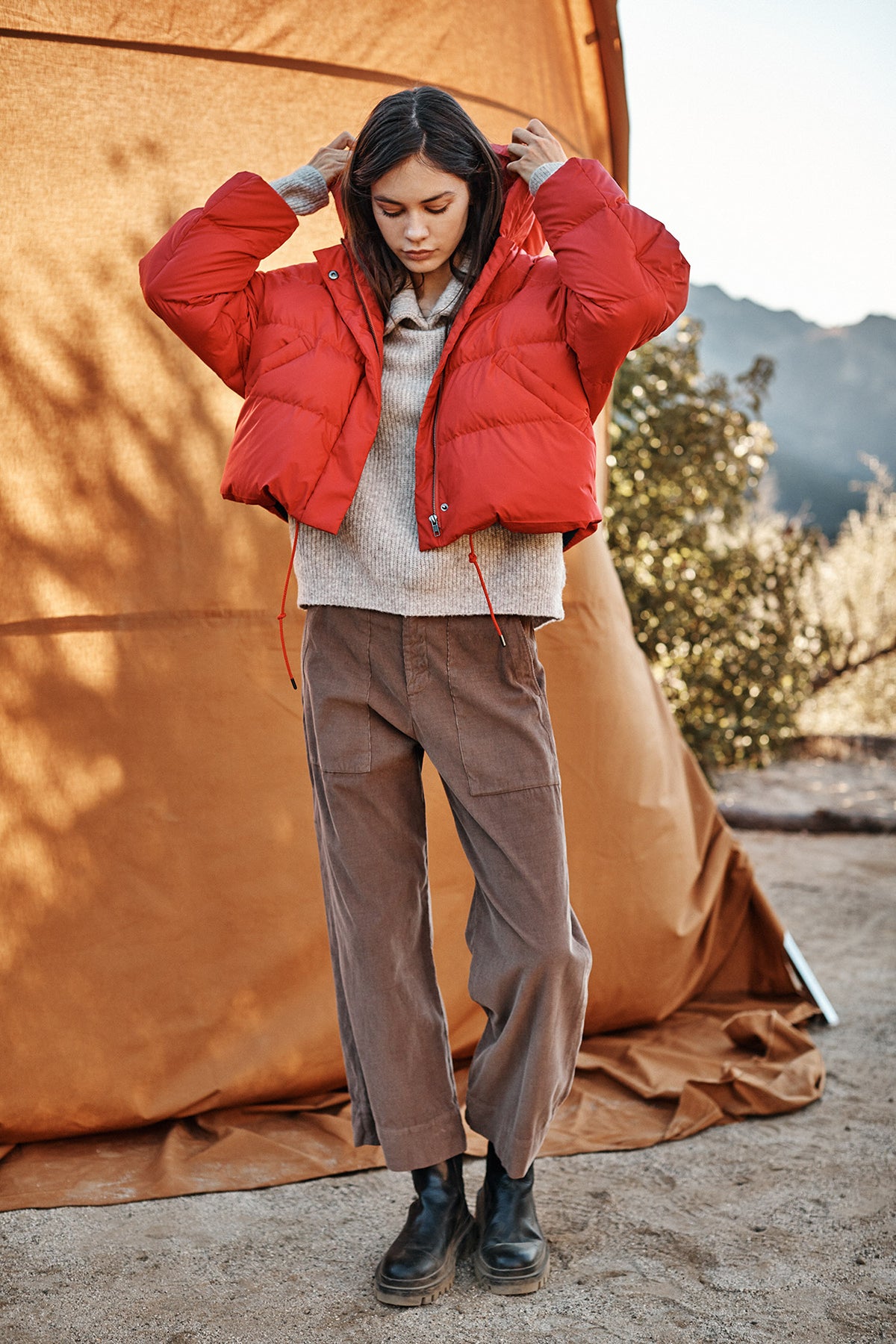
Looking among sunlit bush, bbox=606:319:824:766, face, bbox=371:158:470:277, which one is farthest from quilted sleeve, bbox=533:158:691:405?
sunlit bush, bbox=606:319:824:766

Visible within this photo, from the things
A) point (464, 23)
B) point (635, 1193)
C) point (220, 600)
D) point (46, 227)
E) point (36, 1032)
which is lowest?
point (635, 1193)

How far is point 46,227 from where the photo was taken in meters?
2.01

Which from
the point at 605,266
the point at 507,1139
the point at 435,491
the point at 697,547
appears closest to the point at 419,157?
the point at 605,266

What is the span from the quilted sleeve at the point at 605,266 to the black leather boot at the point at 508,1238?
3.56ft

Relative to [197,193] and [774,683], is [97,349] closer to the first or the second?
[197,193]

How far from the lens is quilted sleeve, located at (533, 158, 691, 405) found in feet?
4.21

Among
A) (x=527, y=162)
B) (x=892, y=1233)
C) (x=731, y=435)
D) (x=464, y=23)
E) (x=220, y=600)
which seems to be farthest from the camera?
(x=731, y=435)

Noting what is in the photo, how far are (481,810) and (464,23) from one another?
175 cm

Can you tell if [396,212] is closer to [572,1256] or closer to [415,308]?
[415,308]

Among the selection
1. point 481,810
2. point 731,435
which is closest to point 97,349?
point 481,810

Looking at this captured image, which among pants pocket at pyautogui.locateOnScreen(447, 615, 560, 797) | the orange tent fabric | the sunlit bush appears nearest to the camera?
pants pocket at pyautogui.locateOnScreen(447, 615, 560, 797)

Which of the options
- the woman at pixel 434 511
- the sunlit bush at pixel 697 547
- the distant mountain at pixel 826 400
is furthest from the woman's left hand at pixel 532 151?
the distant mountain at pixel 826 400

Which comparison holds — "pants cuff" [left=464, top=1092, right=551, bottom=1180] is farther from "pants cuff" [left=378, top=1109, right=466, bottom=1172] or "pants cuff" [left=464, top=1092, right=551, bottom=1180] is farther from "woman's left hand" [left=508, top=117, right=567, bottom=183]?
"woman's left hand" [left=508, top=117, right=567, bottom=183]

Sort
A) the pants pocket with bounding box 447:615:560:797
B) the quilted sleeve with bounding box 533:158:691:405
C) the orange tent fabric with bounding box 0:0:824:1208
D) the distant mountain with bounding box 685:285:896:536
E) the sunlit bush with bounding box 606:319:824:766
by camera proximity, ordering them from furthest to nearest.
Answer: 1. the distant mountain with bounding box 685:285:896:536
2. the sunlit bush with bounding box 606:319:824:766
3. the orange tent fabric with bounding box 0:0:824:1208
4. the pants pocket with bounding box 447:615:560:797
5. the quilted sleeve with bounding box 533:158:691:405
